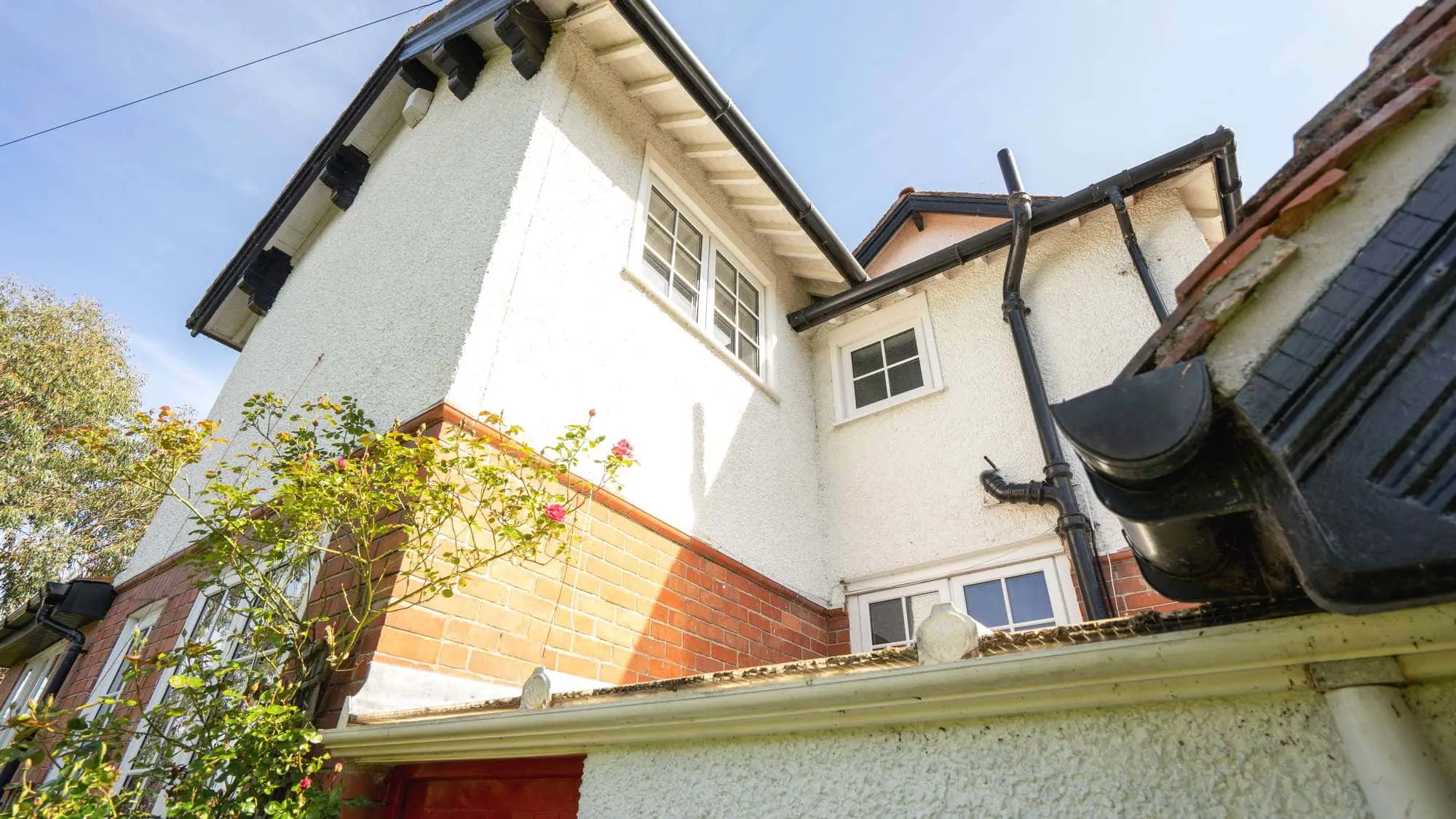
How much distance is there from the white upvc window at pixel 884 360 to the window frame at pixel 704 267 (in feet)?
3.11

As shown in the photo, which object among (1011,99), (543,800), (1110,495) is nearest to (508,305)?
(543,800)

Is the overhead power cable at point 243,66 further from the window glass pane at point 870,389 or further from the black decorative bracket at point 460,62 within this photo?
the window glass pane at point 870,389

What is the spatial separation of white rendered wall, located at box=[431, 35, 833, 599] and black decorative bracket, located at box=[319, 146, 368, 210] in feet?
12.0

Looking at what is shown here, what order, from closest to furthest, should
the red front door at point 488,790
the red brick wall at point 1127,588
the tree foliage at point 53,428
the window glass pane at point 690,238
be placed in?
the red front door at point 488,790
the red brick wall at point 1127,588
the window glass pane at point 690,238
the tree foliage at point 53,428

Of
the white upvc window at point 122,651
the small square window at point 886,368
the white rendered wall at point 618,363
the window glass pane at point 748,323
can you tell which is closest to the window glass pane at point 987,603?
the white rendered wall at point 618,363

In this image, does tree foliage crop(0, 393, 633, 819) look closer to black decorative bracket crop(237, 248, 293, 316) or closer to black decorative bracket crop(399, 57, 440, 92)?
black decorative bracket crop(399, 57, 440, 92)

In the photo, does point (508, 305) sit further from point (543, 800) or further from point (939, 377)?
point (939, 377)

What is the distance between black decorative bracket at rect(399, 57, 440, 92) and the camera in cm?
718

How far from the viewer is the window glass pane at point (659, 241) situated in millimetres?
6307

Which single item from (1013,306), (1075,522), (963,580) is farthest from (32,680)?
(1013,306)

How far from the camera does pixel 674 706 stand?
6.64 feet

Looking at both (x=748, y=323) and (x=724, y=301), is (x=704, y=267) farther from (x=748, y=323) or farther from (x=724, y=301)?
(x=748, y=323)

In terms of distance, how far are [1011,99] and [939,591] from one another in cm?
508

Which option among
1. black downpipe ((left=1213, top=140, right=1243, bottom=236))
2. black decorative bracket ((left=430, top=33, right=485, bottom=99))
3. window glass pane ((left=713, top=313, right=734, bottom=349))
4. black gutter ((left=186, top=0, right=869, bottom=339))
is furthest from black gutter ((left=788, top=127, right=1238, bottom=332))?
black decorative bracket ((left=430, top=33, right=485, bottom=99))
